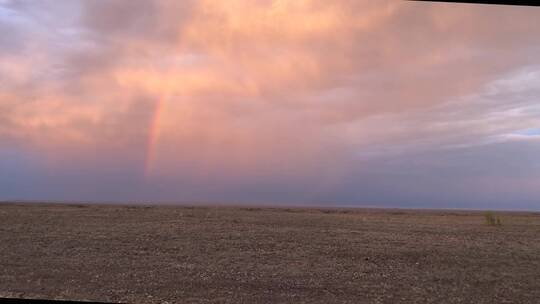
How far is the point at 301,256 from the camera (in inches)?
670

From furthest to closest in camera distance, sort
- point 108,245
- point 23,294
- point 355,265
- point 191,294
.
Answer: point 108,245, point 355,265, point 191,294, point 23,294

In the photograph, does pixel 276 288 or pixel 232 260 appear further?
pixel 232 260

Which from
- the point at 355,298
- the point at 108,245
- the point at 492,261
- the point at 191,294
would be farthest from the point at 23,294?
the point at 492,261

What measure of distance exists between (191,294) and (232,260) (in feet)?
17.6

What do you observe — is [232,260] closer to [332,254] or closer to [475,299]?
[332,254]

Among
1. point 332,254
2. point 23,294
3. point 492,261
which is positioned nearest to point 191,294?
point 23,294

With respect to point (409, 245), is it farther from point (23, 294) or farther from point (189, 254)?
point (23, 294)

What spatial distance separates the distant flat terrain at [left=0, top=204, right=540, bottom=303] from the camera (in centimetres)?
1084

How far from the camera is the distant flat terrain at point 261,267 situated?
1084cm

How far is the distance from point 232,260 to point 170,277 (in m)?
3.52

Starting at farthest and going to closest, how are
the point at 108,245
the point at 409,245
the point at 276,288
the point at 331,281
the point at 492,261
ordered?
the point at 409,245
the point at 108,245
the point at 492,261
the point at 331,281
the point at 276,288

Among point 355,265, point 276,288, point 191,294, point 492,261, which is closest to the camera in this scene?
point 191,294

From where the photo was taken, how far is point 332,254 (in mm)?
17906

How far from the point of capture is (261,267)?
14.7 m
